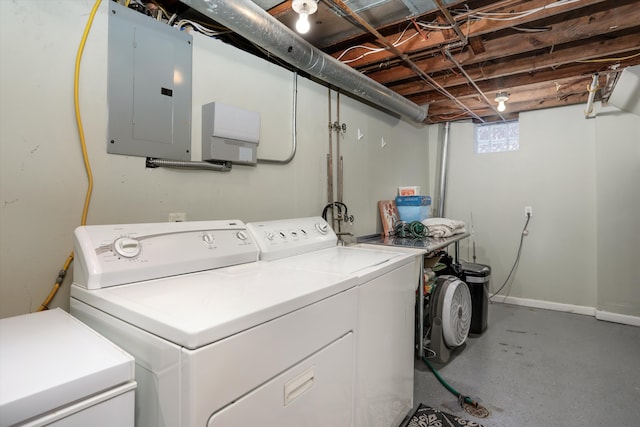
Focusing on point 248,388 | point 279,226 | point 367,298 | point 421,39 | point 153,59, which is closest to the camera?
point 248,388

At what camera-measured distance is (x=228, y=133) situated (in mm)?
1731

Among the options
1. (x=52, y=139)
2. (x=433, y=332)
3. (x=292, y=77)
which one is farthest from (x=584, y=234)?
(x=52, y=139)

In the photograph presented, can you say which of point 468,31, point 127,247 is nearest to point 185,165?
point 127,247

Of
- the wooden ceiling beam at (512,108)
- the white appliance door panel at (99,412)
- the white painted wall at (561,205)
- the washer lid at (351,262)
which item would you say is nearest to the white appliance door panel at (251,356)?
the white appliance door panel at (99,412)

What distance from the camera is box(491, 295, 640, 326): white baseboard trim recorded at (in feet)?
10.9

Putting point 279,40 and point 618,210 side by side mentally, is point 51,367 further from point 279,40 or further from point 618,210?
point 618,210

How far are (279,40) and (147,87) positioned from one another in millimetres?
711

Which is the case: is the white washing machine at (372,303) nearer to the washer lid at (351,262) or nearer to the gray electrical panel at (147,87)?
the washer lid at (351,262)

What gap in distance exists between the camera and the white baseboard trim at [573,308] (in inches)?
131

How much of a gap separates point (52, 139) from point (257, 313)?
108cm

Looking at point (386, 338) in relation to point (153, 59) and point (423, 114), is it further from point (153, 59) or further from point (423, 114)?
point (423, 114)

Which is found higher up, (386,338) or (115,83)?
(115,83)

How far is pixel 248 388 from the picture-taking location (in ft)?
2.75

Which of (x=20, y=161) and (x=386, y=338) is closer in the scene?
(x=20, y=161)
